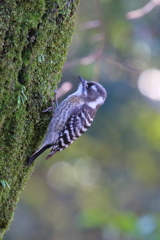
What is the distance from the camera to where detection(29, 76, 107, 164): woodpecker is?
15.4ft

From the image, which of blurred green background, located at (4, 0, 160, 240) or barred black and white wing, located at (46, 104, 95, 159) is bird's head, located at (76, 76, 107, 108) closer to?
barred black and white wing, located at (46, 104, 95, 159)

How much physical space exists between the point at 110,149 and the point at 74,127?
7.69 m

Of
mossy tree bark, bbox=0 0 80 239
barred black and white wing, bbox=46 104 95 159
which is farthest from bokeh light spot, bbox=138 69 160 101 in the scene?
mossy tree bark, bbox=0 0 80 239

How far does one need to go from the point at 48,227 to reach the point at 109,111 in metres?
→ 4.48

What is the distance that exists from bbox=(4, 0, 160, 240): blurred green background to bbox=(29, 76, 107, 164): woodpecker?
172 inches

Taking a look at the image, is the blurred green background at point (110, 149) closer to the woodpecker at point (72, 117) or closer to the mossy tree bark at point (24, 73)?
the woodpecker at point (72, 117)

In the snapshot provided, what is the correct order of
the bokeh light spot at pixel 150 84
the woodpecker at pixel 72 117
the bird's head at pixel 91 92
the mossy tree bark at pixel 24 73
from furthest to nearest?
the bokeh light spot at pixel 150 84, the bird's head at pixel 91 92, the woodpecker at pixel 72 117, the mossy tree bark at pixel 24 73

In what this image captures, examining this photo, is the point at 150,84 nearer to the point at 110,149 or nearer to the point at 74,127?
the point at 110,149

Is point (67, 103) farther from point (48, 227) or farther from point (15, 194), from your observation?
point (48, 227)

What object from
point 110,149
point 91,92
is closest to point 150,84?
point 110,149

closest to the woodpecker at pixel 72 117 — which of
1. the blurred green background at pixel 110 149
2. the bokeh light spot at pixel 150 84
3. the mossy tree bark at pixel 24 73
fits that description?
the mossy tree bark at pixel 24 73

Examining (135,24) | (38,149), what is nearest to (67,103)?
(38,149)

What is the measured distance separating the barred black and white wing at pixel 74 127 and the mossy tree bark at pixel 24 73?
2.49 feet

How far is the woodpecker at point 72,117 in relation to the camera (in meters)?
4.69
